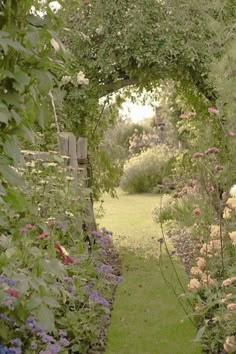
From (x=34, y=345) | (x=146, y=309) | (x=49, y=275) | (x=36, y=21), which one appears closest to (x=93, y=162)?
(x=146, y=309)

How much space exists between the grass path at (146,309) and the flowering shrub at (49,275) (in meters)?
0.18

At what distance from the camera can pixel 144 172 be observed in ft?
47.2

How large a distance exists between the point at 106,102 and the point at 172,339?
3698 millimetres

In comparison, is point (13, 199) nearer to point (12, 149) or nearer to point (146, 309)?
point (12, 149)

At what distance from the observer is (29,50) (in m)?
1.48

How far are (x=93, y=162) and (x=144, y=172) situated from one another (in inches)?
285

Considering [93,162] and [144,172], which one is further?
[144,172]

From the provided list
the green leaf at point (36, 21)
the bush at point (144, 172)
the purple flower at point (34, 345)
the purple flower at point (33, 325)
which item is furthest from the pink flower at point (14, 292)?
the bush at point (144, 172)

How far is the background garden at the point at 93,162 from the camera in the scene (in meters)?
1.56

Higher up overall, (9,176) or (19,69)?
(19,69)

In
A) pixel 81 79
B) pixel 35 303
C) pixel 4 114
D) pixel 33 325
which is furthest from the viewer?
pixel 81 79

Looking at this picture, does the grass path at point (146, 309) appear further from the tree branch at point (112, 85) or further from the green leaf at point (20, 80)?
the green leaf at point (20, 80)

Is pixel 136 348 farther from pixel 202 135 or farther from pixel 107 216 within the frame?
pixel 107 216

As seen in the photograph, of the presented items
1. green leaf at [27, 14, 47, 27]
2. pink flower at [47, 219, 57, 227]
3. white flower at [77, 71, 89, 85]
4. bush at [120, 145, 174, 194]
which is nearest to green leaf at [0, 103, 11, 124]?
green leaf at [27, 14, 47, 27]
